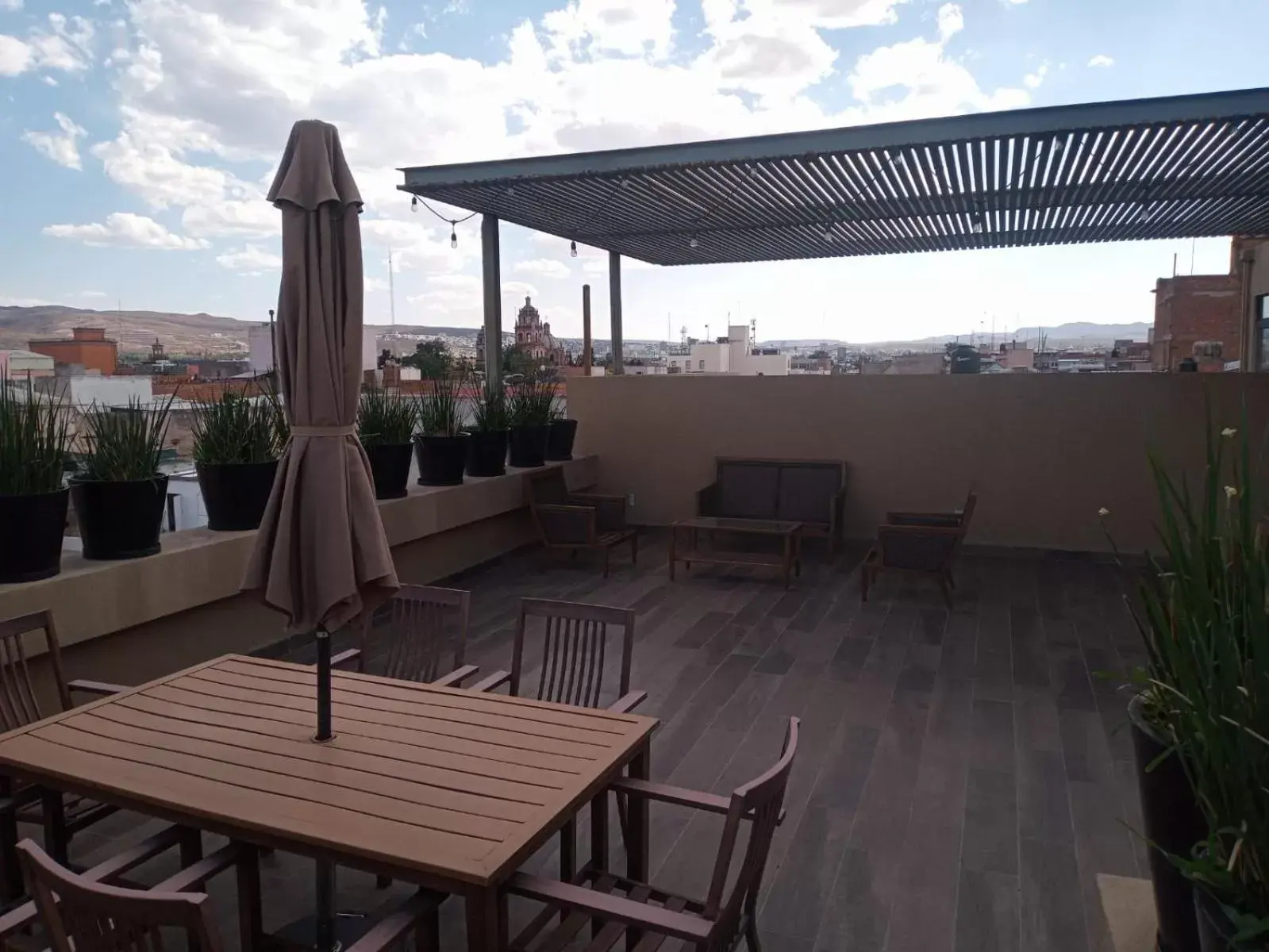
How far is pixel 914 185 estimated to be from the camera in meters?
7.62

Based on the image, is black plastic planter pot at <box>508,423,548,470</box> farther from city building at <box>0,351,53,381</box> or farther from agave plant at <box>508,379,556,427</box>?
city building at <box>0,351,53,381</box>

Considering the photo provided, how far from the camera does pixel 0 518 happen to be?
3.62 m

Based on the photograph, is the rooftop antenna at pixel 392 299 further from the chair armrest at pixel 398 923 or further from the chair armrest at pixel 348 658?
the chair armrest at pixel 398 923

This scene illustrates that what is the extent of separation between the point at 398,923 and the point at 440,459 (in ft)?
17.5

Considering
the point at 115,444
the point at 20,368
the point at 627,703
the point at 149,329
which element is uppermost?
the point at 149,329

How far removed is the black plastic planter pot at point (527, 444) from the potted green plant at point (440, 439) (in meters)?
0.95

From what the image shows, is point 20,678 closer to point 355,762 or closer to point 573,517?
point 355,762

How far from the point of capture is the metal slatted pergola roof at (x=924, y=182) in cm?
605

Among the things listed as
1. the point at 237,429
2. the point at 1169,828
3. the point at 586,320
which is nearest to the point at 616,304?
the point at 586,320

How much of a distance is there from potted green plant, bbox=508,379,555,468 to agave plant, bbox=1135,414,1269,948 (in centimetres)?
643

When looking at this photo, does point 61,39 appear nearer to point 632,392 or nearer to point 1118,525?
point 632,392

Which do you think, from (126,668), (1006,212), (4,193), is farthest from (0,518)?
(1006,212)

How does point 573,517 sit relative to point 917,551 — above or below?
above

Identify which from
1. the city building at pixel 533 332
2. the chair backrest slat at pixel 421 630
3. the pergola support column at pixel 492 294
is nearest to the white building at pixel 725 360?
the city building at pixel 533 332
